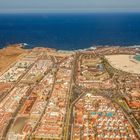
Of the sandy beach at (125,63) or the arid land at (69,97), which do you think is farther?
the sandy beach at (125,63)

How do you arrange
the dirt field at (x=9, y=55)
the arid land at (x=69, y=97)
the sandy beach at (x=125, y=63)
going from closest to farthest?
the arid land at (x=69, y=97)
the sandy beach at (x=125, y=63)
the dirt field at (x=9, y=55)

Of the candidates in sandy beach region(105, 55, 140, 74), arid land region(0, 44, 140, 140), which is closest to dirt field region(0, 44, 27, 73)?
arid land region(0, 44, 140, 140)

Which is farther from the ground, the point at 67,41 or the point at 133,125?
the point at 133,125

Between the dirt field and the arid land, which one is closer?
the arid land

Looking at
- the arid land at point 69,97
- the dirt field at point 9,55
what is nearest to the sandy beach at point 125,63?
the arid land at point 69,97

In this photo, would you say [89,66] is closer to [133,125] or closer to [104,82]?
[104,82]

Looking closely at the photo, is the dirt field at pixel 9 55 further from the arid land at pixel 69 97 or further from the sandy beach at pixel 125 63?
the sandy beach at pixel 125 63

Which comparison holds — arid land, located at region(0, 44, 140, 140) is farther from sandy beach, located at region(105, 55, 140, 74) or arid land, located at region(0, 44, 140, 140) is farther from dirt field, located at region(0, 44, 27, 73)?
dirt field, located at region(0, 44, 27, 73)

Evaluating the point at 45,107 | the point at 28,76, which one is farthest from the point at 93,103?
the point at 28,76
